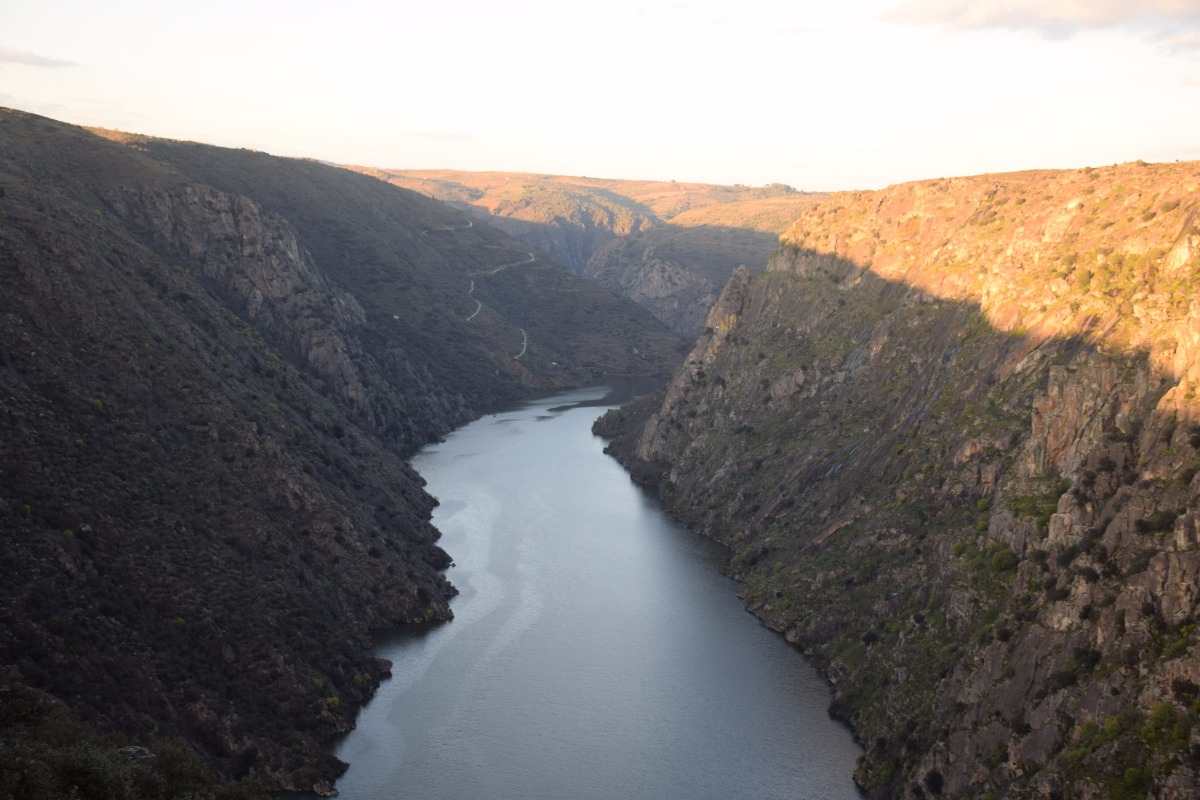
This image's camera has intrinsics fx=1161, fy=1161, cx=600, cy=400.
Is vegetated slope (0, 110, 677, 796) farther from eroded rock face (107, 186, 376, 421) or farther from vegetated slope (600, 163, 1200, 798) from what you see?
vegetated slope (600, 163, 1200, 798)

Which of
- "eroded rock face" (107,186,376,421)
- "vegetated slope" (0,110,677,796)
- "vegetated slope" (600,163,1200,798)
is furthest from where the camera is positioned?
"eroded rock face" (107,186,376,421)

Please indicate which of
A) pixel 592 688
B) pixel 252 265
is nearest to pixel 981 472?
pixel 592 688

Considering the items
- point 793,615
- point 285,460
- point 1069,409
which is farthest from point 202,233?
point 1069,409

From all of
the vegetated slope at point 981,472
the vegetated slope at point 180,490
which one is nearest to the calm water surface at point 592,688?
the vegetated slope at point 180,490

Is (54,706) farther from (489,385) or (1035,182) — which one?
(489,385)

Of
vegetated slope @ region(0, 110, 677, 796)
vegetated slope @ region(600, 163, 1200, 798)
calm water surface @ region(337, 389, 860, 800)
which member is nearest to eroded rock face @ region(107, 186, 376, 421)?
vegetated slope @ region(0, 110, 677, 796)

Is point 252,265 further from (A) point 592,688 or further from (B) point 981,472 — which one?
(B) point 981,472
